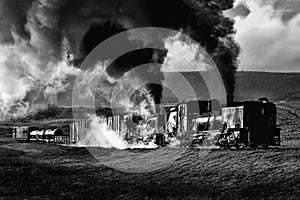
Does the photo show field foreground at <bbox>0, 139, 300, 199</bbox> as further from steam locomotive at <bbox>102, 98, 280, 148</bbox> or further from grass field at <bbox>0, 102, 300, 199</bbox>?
steam locomotive at <bbox>102, 98, 280, 148</bbox>

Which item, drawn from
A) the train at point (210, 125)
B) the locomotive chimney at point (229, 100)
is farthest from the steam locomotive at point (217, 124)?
the locomotive chimney at point (229, 100)

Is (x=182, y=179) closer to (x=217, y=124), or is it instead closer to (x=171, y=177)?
(x=171, y=177)

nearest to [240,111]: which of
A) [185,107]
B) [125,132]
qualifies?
[185,107]

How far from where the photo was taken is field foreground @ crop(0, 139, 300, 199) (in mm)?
17922

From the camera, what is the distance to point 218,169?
21.9 m

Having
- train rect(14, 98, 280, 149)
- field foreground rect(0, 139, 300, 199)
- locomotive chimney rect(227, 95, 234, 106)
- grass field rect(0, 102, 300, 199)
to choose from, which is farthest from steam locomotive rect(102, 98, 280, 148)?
field foreground rect(0, 139, 300, 199)

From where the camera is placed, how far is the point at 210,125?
2956cm

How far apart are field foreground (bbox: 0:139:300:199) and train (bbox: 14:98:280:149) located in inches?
128

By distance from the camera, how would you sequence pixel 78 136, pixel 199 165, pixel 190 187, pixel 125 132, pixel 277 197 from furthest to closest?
pixel 78 136 → pixel 125 132 → pixel 199 165 → pixel 190 187 → pixel 277 197

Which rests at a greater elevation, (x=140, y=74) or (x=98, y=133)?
(x=140, y=74)

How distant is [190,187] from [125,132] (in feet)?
74.3

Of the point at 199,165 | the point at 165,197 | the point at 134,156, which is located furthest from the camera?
the point at 134,156

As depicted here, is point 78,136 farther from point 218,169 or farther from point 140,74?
point 218,169

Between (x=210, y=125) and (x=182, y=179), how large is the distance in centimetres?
864
